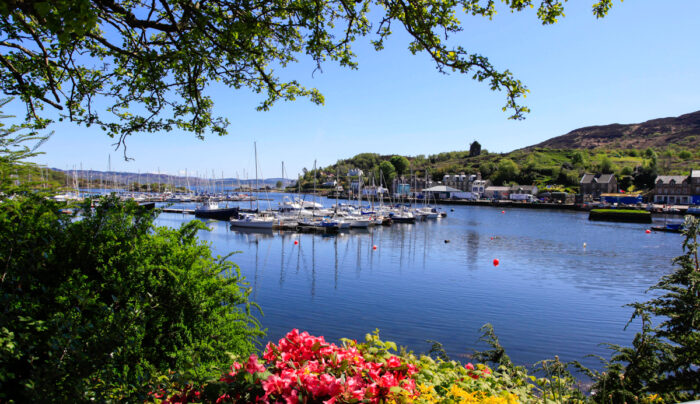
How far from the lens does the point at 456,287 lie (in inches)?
836

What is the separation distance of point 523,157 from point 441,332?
19095cm

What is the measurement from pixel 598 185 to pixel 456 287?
114 m

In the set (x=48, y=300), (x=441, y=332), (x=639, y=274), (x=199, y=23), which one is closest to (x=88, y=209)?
(x=48, y=300)

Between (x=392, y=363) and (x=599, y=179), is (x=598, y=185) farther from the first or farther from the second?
(x=392, y=363)

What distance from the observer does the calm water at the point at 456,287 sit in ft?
45.9

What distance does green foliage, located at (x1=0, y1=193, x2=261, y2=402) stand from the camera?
258 centimetres

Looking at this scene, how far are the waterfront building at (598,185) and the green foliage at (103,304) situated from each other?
130333mm

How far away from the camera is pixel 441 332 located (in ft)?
45.7

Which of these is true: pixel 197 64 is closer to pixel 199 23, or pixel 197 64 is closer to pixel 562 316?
pixel 199 23

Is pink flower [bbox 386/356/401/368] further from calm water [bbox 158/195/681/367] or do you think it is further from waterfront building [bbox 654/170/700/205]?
waterfront building [bbox 654/170/700/205]

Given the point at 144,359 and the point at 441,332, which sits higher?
the point at 144,359

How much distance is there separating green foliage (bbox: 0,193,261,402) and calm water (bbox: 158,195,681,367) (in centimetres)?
54

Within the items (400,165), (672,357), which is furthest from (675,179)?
(672,357)

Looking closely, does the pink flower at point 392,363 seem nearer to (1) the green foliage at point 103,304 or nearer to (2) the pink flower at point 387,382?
(2) the pink flower at point 387,382
